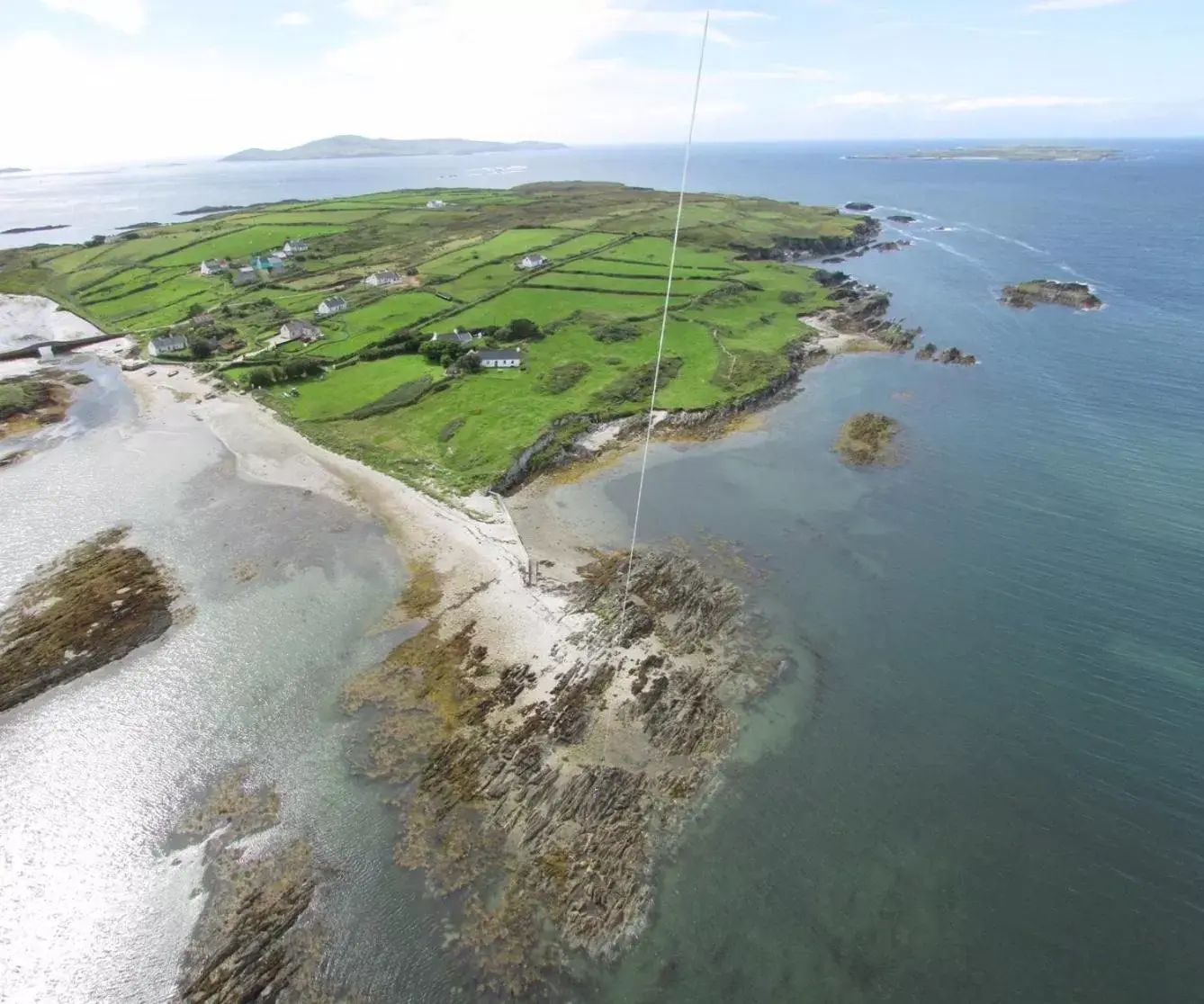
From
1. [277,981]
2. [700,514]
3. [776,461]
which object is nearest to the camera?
[277,981]

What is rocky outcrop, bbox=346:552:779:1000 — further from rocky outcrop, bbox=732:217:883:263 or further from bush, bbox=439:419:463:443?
rocky outcrop, bbox=732:217:883:263

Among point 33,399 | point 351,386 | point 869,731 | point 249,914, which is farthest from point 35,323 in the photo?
point 869,731

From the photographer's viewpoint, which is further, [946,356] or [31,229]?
[31,229]

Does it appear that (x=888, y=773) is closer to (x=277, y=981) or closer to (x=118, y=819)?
(x=277, y=981)

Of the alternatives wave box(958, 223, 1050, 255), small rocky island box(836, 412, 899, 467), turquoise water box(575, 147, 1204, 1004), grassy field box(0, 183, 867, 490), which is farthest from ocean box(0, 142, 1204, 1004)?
wave box(958, 223, 1050, 255)

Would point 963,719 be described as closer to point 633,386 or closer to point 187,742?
point 187,742

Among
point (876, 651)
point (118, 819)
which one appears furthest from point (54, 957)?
point (876, 651)

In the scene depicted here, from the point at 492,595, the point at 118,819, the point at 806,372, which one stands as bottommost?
the point at 118,819
